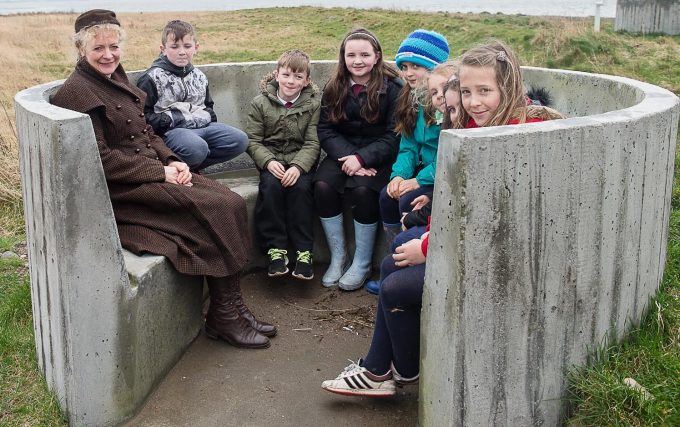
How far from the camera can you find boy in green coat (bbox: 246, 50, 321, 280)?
4605 mm

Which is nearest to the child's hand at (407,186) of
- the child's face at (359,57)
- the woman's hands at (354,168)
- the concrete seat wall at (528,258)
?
the woman's hands at (354,168)

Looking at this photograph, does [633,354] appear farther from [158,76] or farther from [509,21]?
[509,21]

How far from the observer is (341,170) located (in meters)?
4.68

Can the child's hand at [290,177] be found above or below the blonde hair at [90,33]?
below

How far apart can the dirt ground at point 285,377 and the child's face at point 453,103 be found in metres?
1.16

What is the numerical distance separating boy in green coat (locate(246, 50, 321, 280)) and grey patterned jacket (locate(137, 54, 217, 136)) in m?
0.33

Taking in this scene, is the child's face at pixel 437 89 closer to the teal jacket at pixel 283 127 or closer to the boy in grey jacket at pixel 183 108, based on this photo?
the teal jacket at pixel 283 127

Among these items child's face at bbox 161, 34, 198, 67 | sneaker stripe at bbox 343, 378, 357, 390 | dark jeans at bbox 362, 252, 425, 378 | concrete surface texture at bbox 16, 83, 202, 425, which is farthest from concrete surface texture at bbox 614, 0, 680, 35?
concrete surface texture at bbox 16, 83, 202, 425

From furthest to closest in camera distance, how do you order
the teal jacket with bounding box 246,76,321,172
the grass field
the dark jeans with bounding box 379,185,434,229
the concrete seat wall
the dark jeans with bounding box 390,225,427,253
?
the teal jacket with bounding box 246,76,321,172
the dark jeans with bounding box 379,185,434,229
the dark jeans with bounding box 390,225,427,253
the grass field
the concrete seat wall

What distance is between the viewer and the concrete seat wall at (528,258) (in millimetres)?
2592

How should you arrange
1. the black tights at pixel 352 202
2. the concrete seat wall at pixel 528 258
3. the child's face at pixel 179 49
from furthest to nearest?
the child's face at pixel 179 49 → the black tights at pixel 352 202 → the concrete seat wall at pixel 528 258

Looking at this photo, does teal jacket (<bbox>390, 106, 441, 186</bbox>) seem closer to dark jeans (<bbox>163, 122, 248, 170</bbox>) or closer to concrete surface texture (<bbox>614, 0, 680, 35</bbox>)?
dark jeans (<bbox>163, 122, 248, 170</bbox>)

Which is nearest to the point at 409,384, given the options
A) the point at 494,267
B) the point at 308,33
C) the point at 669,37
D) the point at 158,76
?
the point at 494,267

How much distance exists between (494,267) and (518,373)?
0.40m
